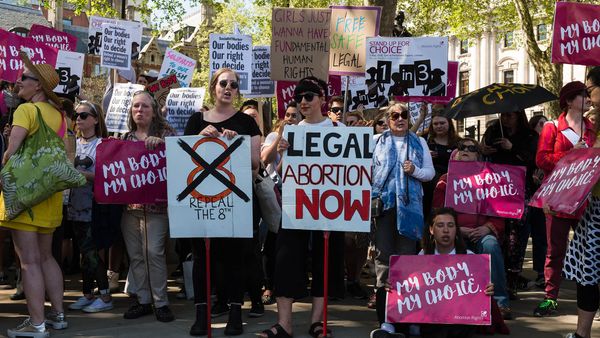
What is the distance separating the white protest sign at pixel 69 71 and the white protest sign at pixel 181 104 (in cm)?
179

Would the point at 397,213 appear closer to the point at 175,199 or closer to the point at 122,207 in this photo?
the point at 175,199

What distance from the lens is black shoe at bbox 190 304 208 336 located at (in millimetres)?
5582

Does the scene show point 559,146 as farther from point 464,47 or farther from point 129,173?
point 464,47

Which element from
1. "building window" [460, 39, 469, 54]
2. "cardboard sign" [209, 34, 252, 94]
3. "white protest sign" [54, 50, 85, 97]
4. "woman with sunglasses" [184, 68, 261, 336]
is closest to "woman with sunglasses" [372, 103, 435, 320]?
"woman with sunglasses" [184, 68, 261, 336]

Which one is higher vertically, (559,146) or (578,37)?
(578,37)

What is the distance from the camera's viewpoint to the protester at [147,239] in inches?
241

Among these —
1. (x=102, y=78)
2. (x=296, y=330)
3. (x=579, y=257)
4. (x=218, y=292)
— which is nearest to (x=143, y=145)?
(x=218, y=292)

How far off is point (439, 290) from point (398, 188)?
1.05m

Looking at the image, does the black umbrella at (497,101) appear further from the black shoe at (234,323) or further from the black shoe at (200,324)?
the black shoe at (200,324)

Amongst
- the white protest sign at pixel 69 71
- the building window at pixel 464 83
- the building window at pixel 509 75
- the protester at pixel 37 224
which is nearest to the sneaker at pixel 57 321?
the protester at pixel 37 224

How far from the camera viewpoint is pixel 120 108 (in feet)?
28.1

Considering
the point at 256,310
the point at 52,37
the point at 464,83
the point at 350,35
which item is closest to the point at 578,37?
the point at 350,35

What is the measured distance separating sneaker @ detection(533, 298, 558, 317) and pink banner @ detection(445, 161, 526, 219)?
785 millimetres

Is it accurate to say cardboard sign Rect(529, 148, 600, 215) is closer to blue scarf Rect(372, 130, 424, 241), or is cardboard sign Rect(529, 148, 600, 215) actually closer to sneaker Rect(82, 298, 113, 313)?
blue scarf Rect(372, 130, 424, 241)
